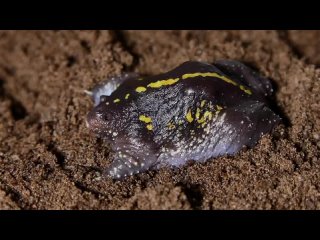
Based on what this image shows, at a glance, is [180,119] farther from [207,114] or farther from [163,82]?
[163,82]

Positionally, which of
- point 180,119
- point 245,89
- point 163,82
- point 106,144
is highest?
point 163,82

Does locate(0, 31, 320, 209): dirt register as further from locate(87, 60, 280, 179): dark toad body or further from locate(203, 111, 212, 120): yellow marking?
locate(203, 111, 212, 120): yellow marking

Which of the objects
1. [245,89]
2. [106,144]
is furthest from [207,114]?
[106,144]

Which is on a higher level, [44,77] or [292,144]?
[44,77]

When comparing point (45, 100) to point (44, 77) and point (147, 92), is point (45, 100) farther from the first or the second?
point (147, 92)

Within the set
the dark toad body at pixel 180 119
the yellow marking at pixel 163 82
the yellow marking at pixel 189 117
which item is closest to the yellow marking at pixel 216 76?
the dark toad body at pixel 180 119
